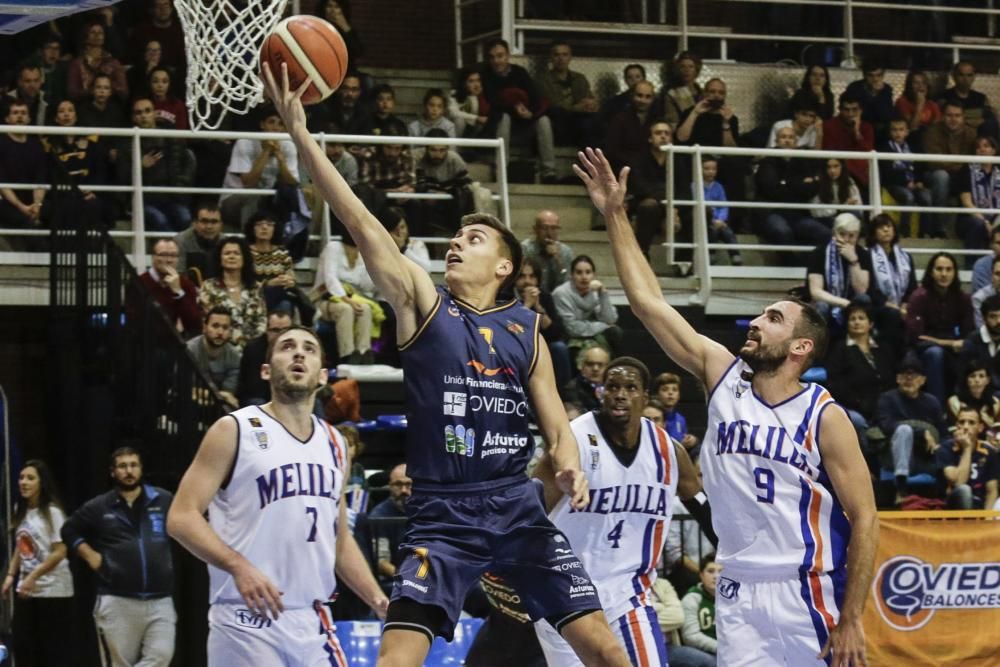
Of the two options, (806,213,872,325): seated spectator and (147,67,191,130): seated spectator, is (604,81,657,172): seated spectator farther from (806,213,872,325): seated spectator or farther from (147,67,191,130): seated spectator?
(147,67,191,130): seated spectator

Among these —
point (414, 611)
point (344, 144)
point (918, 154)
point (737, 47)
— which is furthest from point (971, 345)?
point (414, 611)

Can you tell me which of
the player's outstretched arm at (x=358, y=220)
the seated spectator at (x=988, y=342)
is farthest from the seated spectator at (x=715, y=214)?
the player's outstretched arm at (x=358, y=220)

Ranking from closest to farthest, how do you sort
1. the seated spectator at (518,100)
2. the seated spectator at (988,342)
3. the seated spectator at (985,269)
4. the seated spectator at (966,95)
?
the seated spectator at (988,342) < the seated spectator at (985,269) < the seated spectator at (518,100) < the seated spectator at (966,95)

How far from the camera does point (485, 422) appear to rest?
703 centimetres

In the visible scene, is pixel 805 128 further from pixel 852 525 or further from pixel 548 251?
pixel 852 525

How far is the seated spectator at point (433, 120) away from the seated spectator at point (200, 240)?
312 cm

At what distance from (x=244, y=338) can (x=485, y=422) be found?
730cm

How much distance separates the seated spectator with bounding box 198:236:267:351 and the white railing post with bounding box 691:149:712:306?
4.80 m

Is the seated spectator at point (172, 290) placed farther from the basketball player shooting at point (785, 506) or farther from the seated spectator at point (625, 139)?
the basketball player shooting at point (785, 506)

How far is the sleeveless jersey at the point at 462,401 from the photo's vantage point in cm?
700

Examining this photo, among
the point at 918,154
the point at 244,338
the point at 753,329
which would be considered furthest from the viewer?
the point at 918,154

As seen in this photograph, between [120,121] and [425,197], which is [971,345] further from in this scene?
[120,121]

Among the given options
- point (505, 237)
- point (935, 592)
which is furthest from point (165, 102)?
point (505, 237)

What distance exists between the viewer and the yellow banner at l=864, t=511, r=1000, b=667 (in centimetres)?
1238
